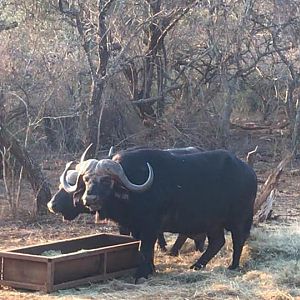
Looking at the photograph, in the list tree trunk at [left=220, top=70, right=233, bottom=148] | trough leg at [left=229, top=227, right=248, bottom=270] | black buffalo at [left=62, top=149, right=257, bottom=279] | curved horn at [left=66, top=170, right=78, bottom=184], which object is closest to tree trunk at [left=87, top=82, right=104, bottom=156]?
tree trunk at [left=220, top=70, right=233, bottom=148]

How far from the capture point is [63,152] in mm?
19906

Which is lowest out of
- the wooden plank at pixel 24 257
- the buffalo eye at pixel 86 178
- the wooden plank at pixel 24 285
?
the wooden plank at pixel 24 285

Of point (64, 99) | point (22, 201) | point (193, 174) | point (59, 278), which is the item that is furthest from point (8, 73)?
point (59, 278)

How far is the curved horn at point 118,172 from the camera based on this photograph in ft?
31.9

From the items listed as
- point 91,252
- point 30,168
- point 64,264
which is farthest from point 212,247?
point 30,168

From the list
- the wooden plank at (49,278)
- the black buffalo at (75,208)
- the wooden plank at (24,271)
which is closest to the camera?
the wooden plank at (49,278)

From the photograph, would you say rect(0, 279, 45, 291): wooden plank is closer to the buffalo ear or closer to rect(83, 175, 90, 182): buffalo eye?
rect(83, 175, 90, 182): buffalo eye

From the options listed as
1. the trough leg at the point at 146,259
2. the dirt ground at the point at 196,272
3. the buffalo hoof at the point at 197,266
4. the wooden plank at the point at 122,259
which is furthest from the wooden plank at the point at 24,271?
the buffalo hoof at the point at 197,266

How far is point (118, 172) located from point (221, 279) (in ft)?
5.44

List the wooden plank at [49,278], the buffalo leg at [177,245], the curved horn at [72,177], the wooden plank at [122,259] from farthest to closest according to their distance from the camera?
1. the buffalo leg at [177,245]
2. the curved horn at [72,177]
3. the wooden plank at [122,259]
4. the wooden plank at [49,278]

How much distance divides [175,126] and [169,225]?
9794mm

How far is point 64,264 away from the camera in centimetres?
905

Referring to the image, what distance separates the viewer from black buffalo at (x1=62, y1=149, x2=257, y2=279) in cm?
977

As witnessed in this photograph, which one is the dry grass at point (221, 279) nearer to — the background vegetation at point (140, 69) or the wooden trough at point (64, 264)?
the wooden trough at point (64, 264)
